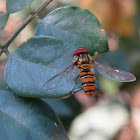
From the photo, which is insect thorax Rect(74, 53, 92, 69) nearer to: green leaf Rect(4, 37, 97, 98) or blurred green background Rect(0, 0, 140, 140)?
green leaf Rect(4, 37, 97, 98)

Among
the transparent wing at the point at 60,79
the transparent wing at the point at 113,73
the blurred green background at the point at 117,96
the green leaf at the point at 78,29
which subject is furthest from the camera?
the blurred green background at the point at 117,96

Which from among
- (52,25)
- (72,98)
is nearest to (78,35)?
(52,25)

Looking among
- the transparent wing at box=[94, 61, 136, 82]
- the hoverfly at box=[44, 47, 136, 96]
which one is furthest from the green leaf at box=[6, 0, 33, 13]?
the transparent wing at box=[94, 61, 136, 82]

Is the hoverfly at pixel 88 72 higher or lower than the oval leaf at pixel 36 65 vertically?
lower

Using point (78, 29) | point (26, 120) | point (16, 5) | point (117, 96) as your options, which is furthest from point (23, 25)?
point (117, 96)

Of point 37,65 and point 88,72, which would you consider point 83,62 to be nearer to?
point 88,72

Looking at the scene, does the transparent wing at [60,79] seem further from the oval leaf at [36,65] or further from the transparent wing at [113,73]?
the transparent wing at [113,73]

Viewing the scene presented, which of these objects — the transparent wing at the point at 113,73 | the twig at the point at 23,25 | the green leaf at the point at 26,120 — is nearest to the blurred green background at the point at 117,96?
the transparent wing at the point at 113,73
